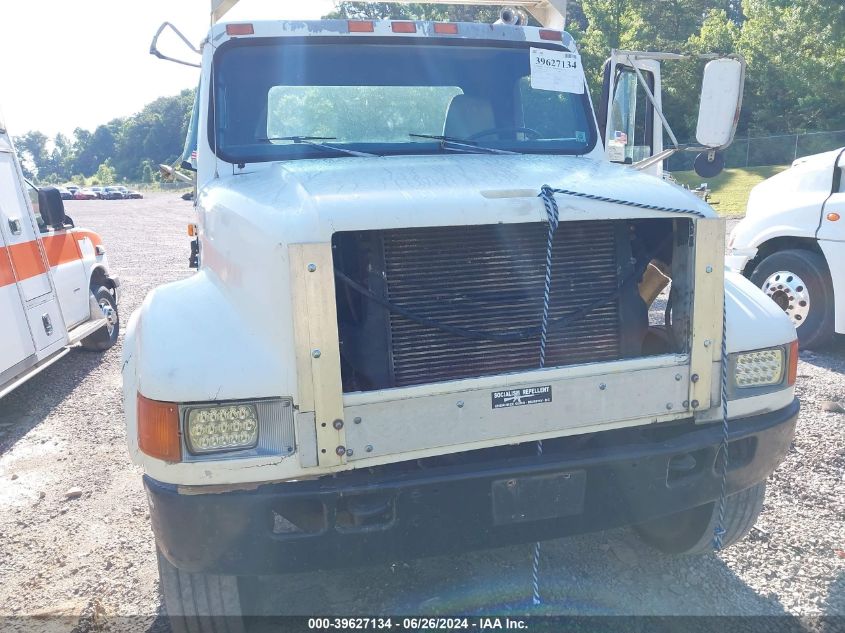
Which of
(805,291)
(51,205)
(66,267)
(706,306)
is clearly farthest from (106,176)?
(706,306)

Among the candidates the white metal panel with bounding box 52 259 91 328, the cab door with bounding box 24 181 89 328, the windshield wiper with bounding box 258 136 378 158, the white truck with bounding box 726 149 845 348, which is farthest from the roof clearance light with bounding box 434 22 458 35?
the white metal panel with bounding box 52 259 91 328

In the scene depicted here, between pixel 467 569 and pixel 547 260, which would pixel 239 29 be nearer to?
pixel 547 260

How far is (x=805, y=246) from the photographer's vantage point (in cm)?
643

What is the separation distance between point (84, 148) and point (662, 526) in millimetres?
148651

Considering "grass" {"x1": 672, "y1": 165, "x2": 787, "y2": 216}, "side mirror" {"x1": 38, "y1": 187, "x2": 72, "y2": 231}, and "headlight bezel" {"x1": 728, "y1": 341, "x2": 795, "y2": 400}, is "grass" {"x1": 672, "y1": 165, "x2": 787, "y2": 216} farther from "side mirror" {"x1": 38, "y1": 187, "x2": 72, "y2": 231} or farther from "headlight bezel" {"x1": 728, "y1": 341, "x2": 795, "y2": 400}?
"headlight bezel" {"x1": 728, "y1": 341, "x2": 795, "y2": 400}

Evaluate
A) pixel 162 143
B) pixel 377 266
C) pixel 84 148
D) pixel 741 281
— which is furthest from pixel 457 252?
pixel 84 148

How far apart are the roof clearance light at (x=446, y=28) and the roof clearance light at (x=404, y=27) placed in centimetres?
13

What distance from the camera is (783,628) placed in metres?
2.92

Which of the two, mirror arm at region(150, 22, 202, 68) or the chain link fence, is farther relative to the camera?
the chain link fence

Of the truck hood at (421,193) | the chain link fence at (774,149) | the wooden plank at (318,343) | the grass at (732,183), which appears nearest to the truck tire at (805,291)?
the truck hood at (421,193)

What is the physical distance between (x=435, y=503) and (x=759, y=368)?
139cm

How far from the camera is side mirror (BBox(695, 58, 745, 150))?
3691 mm

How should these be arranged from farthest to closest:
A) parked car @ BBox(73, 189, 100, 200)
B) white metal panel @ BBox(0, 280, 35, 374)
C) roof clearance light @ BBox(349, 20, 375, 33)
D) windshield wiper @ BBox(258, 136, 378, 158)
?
parked car @ BBox(73, 189, 100, 200) < white metal panel @ BBox(0, 280, 35, 374) < roof clearance light @ BBox(349, 20, 375, 33) < windshield wiper @ BBox(258, 136, 378, 158)

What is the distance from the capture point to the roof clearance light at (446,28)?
3922 mm
